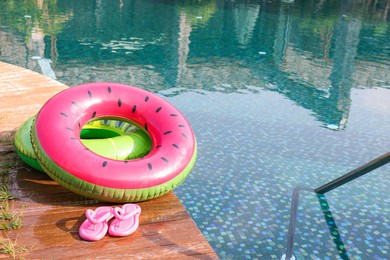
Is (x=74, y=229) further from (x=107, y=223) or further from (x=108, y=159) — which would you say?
(x=108, y=159)

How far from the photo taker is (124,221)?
260cm

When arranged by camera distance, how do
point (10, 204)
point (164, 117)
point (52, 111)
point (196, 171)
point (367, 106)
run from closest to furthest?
point (10, 204) → point (52, 111) → point (164, 117) → point (196, 171) → point (367, 106)

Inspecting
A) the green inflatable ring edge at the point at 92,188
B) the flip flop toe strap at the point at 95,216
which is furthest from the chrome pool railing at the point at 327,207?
the flip flop toe strap at the point at 95,216

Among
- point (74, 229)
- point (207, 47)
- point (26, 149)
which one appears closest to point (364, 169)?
point (74, 229)

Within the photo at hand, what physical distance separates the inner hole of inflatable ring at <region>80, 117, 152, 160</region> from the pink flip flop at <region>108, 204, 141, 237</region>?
0.56 meters

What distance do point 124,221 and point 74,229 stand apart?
0.30 meters

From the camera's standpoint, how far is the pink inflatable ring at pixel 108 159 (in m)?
2.75

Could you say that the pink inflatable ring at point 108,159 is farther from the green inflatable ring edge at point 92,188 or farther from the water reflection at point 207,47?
the water reflection at point 207,47

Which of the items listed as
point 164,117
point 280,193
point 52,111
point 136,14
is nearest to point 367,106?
point 280,193

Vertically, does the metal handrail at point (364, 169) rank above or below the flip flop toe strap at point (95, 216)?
above

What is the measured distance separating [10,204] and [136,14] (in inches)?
411

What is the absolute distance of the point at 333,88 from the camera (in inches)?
314

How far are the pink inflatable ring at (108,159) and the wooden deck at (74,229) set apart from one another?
14 cm

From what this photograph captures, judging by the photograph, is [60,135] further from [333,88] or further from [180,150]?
[333,88]
